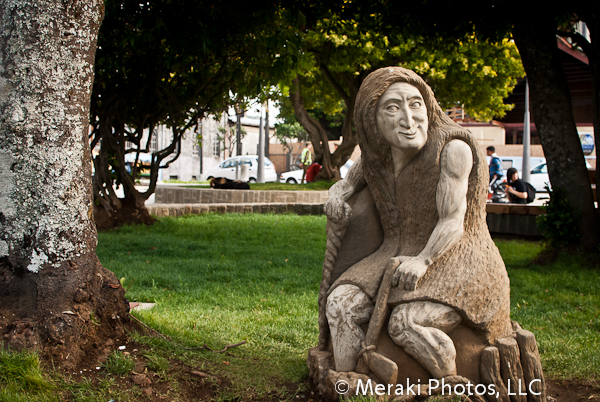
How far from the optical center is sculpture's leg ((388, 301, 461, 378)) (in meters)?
2.63

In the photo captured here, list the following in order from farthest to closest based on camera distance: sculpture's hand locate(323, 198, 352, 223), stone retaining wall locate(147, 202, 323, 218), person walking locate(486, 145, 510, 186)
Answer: person walking locate(486, 145, 510, 186)
stone retaining wall locate(147, 202, 323, 218)
sculpture's hand locate(323, 198, 352, 223)

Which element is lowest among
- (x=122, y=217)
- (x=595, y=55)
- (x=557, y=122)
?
(x=122, y=217)

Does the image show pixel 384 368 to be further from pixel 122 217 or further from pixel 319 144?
pixel 319 144

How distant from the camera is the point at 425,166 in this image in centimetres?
285

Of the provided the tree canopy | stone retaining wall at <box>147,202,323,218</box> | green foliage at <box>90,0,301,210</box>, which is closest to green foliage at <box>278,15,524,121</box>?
the tree canopy

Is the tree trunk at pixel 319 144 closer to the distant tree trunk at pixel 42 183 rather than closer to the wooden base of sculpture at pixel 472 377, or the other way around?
the distant tree trunk at pixel 42 183

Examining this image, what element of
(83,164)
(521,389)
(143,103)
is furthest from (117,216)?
(521,389)

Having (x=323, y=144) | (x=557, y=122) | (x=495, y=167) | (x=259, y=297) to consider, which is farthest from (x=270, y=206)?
(x=259, y=297)

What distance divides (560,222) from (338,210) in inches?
190

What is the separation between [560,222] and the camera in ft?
22.4

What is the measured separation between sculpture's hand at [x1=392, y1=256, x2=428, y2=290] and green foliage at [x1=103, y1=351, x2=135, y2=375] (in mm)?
1590

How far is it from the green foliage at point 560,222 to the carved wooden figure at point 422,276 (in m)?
4.47

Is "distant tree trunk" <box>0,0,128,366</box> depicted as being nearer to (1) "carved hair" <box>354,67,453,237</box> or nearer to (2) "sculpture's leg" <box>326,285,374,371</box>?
(2) "sculpture's leg" <box>326,285,374,371</box>

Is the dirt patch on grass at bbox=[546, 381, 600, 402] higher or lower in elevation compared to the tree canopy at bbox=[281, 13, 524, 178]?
lower
